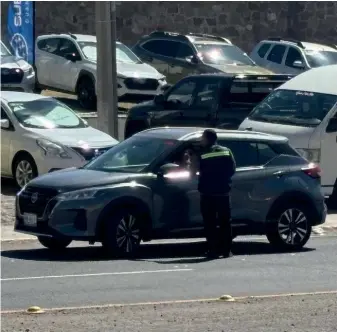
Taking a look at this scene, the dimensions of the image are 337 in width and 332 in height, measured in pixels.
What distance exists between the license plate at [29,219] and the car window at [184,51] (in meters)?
15.8

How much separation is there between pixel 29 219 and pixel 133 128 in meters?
9.19

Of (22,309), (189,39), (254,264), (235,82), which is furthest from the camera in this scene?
(189,39)

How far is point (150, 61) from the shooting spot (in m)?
31.1

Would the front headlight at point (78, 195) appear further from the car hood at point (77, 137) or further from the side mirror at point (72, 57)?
the side mirror at point (72, 57)

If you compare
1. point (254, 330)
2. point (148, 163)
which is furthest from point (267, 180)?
point (254, 330)

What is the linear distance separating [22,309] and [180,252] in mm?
5099

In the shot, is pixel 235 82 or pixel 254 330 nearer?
pixel 254 330

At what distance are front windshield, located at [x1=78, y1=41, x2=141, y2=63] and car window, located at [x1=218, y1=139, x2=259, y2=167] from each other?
13.5 m

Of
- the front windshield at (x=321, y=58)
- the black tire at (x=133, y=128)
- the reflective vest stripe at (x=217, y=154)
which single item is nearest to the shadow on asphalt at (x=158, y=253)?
the reflective vest stripe at (x=217, y=154)

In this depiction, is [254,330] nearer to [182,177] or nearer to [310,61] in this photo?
[182,177]

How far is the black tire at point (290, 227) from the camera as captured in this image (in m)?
15.6

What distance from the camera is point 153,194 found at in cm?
1462

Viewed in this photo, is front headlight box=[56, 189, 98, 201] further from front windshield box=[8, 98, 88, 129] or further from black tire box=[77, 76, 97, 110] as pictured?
black tire box=[77, 76, 97, 110]

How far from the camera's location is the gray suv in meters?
14.3
